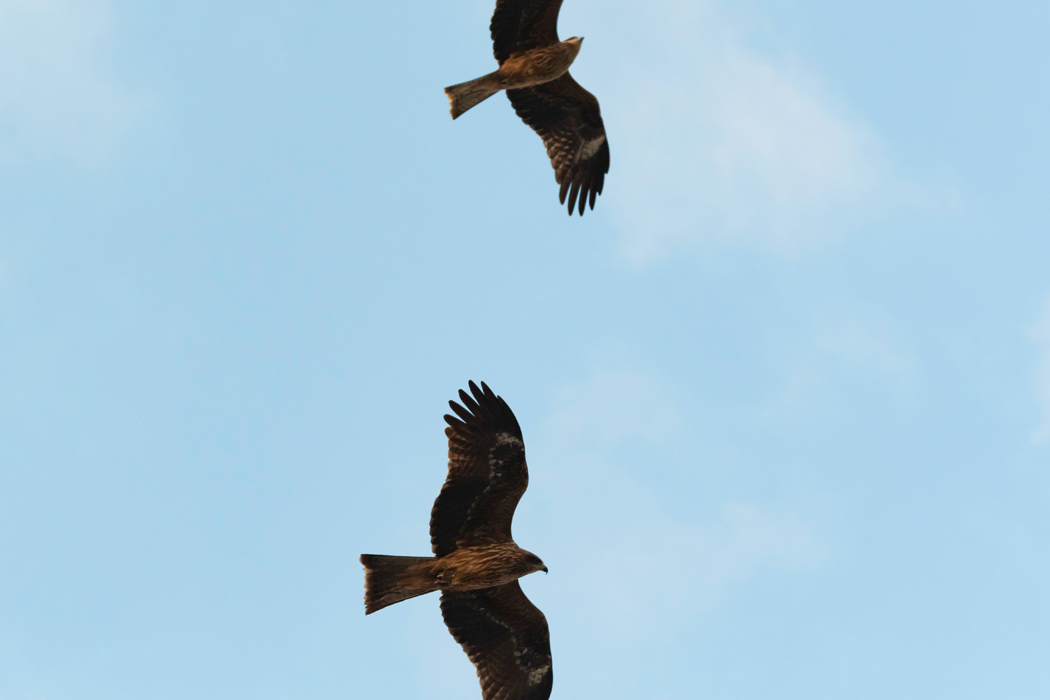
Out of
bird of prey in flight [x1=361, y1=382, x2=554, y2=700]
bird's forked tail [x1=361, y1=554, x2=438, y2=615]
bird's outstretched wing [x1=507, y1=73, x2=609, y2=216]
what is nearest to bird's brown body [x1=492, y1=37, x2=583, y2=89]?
bird's outstretched wing [x1=507, y1=73, x2=609, y2=216]

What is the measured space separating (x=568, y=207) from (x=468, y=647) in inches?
252

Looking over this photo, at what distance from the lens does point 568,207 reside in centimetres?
1504

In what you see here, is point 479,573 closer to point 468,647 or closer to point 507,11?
point 468,647

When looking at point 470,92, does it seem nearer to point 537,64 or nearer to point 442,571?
point 537,64

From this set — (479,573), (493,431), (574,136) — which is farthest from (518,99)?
(479,573)

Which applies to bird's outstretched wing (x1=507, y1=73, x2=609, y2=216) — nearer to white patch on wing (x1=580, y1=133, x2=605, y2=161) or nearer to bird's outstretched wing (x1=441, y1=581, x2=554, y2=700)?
white patch on wing (x1=580, y1=133, x2=605, y2=161)

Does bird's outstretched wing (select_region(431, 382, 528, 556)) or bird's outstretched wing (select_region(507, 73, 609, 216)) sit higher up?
bird's outstretched wing (select_region(507, 73, 609, 216))

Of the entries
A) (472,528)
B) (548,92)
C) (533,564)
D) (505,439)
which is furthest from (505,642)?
(548,92)

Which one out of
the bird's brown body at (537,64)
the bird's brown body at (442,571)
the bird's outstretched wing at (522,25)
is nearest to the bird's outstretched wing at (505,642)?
the bird's brown body at (442,571)

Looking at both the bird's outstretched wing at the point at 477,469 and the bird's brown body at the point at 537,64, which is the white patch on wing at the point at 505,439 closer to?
the bird's outstretched wing at the point at 477,469

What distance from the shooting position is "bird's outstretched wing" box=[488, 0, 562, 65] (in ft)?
44.6

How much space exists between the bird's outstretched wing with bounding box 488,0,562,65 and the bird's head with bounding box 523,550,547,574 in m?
6.49

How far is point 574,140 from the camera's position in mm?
15195

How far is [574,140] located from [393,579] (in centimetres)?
711
